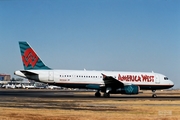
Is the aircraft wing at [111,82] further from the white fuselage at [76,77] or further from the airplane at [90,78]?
the white fuselage at [76,77]

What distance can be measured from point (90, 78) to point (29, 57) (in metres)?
9.53


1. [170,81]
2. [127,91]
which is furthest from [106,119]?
[170,81]

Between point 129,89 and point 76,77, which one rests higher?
point 76,77

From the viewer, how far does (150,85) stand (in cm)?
5334

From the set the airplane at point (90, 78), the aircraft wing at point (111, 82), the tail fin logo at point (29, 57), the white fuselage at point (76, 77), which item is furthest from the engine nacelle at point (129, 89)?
the tail fin logo at point (29, 57)

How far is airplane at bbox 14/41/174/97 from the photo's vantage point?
163 feet

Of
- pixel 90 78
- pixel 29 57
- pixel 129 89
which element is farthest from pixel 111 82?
pixel 29 57

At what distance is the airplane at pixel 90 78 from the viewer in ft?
163

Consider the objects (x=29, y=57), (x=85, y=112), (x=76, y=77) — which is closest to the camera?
(x=85, y=112)

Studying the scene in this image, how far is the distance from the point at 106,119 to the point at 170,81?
126 ft

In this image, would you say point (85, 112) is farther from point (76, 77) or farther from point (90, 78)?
point (90, 78)

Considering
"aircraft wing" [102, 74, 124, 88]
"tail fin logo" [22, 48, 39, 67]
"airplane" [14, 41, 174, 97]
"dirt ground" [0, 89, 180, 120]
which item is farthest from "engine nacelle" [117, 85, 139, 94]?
"dirt ground" [0, 89, 180, 120]

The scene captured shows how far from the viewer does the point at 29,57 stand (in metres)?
53.1

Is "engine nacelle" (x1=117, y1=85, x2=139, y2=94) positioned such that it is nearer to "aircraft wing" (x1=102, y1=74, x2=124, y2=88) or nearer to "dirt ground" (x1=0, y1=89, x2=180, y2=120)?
"aircraft wing" (x1=102, y1=74, x2=124, y2=88)
